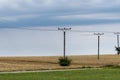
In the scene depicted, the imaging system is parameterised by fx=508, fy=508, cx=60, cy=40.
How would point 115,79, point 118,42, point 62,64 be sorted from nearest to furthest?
point 115,79 → point 62,64 → point 118,42

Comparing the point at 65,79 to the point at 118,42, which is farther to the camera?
the point at 118,42

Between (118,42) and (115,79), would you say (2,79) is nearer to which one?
(115,79)

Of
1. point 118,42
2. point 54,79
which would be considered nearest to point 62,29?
point 54,79

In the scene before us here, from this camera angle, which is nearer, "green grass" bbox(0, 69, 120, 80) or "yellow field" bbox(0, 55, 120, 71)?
"green grass" bbox(0, 69, 120, 80)

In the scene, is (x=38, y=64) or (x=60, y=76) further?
(x=38, y=64)

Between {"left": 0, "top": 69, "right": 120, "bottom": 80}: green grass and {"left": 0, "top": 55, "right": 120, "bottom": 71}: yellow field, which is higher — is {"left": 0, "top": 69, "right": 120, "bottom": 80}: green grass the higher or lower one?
the lower one

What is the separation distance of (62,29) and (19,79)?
195 feet

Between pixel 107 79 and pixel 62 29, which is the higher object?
pixel 62 29

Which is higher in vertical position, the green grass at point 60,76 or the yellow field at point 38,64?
the yellow field at point 38,64

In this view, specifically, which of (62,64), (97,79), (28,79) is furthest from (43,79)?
(62,64)

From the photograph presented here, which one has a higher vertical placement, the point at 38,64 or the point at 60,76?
the point at 38,64

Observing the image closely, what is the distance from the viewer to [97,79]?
146ft

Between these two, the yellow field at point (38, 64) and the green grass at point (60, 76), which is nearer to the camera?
the green grass at point (60, 76)

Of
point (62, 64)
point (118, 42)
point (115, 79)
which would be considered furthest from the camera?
point (118, 42)
